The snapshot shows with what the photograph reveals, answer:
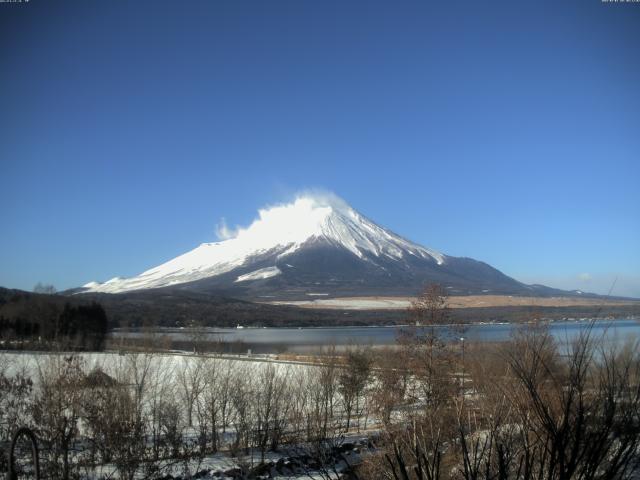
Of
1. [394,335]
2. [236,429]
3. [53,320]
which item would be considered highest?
[53,320]

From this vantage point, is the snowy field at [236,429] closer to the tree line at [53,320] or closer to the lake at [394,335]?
the lake at [394,335]

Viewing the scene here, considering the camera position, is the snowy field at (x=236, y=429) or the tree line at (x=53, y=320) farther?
the tree line at (x=53, y=320)

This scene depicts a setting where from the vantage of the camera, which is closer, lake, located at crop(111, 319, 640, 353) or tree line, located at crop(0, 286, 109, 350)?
lake, located at crop(111, 319, 640, 353)

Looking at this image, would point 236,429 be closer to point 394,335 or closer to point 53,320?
point 394,335

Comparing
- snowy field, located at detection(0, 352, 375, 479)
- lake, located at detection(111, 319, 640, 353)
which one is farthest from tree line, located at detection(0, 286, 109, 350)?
snowy field, located at detection(0, 352, 375, 479)

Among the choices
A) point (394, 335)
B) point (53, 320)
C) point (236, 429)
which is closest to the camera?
point (236, 429)

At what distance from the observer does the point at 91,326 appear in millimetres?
66938

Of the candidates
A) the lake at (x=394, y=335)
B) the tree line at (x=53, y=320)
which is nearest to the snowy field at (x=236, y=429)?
the lake at (x=394, y=335)

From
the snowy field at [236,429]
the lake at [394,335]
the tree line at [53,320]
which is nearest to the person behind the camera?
the lake at [394,335]

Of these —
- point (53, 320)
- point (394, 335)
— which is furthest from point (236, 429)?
point (53, 320)

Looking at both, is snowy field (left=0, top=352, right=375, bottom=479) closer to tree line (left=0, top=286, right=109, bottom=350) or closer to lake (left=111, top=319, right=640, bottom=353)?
lake (left=111, top=319, right=640, bottom=353)

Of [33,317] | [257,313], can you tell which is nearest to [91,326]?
[33,317]

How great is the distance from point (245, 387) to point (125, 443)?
8.51 m

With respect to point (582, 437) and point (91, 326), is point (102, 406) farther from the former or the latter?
point (91, 326)
